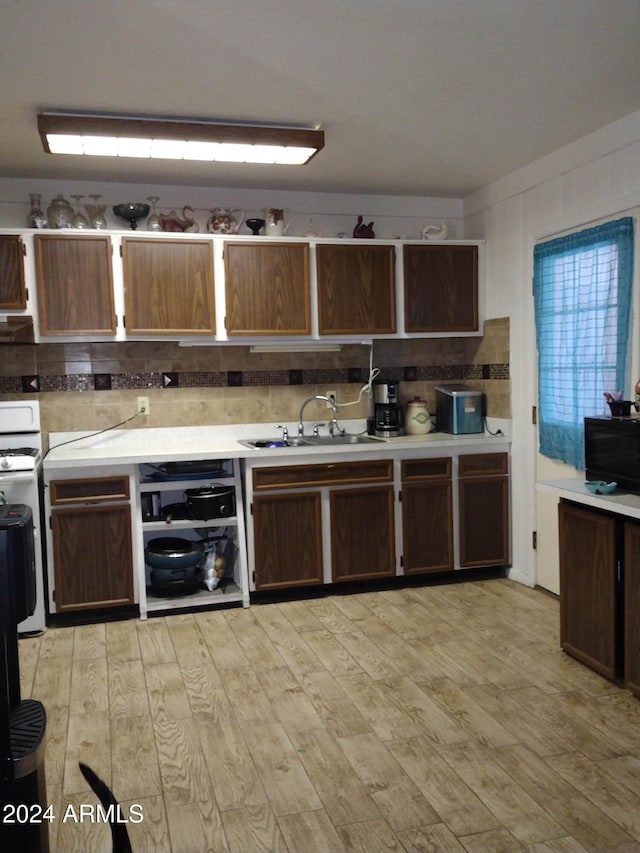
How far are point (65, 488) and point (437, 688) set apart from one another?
215cm

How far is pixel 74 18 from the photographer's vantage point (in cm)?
242

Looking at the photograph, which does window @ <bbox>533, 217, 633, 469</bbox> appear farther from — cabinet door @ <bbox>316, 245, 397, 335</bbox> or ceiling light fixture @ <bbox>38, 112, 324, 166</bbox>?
ceiling light fixture @ <bbox>38, 112, 324, 166</bbox>

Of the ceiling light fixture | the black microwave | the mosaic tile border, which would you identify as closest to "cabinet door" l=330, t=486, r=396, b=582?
the mosaic tile border

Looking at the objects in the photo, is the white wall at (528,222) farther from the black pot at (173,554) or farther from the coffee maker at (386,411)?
the black pot at (173,554)

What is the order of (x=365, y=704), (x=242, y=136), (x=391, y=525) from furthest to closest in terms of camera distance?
1. (x=391, y=525)
2. (x=242, y=136)
3. (x=365, y=704)

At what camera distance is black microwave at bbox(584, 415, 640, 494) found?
304 cm

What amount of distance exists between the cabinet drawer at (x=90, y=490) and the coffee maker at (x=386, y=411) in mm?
1658

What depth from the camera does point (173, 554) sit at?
416cm

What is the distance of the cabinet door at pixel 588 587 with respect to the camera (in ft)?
9.90

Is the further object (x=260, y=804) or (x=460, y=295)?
(x=460, y=295)

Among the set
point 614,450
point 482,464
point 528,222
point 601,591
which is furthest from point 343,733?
point 528,222

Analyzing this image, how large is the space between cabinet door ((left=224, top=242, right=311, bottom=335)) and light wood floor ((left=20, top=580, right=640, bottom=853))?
167cm

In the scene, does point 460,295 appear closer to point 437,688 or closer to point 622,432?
point 622,432

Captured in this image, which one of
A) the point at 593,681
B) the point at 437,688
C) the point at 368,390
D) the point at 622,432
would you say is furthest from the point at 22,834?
the point at 368,390
